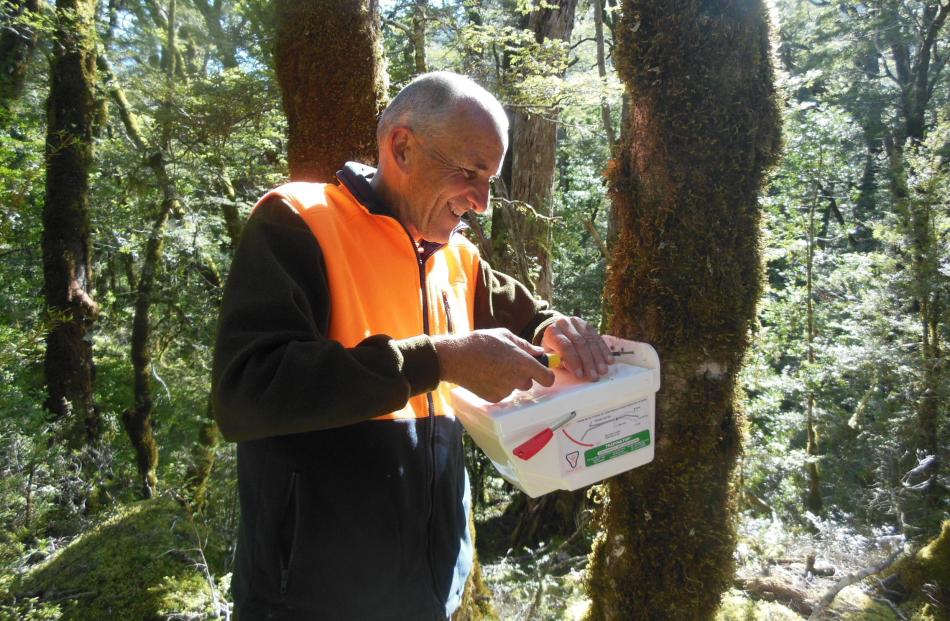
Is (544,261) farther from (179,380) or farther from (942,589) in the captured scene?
(179,380)

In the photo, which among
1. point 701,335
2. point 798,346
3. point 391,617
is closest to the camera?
point 391,617

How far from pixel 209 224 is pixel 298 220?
8107 millimetres

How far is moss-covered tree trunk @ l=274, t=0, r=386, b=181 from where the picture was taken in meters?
3.23

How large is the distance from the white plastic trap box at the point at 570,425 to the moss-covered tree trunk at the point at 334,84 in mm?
2027

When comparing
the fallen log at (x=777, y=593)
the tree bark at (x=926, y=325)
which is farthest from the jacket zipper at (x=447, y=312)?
the tree bark at (x=926, y=325)

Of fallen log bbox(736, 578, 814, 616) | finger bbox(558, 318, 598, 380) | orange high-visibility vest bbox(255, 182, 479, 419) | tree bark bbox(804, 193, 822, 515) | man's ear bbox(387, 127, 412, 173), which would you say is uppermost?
man's ear bbox(387, 127, 412, 173)

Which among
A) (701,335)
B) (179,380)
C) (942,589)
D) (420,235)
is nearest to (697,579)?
(701,335)

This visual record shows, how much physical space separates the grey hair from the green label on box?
96cm

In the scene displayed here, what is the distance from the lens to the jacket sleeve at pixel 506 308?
80.6 inches

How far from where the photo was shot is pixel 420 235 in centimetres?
172

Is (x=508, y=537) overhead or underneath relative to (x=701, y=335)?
underneath

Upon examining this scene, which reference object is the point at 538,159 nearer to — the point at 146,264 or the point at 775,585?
the point at 775,585

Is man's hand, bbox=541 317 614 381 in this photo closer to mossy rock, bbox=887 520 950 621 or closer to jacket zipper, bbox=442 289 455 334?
jacket zipper, bbox=442 289 455 334

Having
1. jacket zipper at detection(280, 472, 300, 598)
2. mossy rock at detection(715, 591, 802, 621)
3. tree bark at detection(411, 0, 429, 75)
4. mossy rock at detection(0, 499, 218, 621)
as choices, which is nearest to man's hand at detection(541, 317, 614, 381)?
jacket zipper at detection(280, 472, 300, 598)
